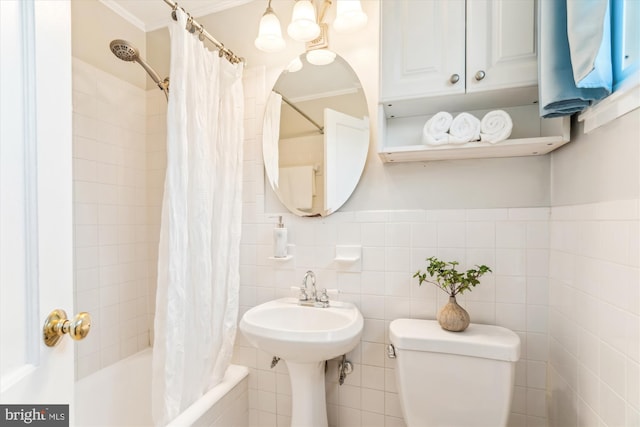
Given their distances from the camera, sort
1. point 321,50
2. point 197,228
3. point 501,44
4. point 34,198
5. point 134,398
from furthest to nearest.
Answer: point 134,398 → point 321,50 → point 197,228 → point 501,44 → point 34,198

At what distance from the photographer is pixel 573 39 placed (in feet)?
2.85

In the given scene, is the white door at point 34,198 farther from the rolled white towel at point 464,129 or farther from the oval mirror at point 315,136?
the rolled white towel at point 464,129

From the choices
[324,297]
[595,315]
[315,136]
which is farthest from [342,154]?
[595,315]

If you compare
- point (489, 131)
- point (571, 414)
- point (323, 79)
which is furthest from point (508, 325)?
point (323, 79)

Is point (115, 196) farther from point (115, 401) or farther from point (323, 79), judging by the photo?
point (323, 79)

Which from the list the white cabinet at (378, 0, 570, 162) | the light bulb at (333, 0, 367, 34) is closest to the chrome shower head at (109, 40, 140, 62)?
the light bulb at (333, 0, 367, 34)

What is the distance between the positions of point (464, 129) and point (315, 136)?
70 cm

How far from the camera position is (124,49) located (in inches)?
57.1

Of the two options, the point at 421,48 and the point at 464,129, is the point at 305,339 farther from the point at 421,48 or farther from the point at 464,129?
the point at 421,48

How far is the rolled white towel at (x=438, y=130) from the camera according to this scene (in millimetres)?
1210

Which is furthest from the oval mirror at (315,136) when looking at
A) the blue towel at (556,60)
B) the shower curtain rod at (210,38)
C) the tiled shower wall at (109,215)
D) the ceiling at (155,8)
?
the tiled shower wall at (109,215)

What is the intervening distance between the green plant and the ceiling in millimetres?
1685

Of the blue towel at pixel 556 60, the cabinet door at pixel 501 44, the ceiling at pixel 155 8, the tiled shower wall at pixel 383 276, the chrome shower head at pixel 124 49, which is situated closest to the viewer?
the blue towel at pixel 556 60

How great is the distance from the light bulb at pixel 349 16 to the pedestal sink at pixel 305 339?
1272mm
